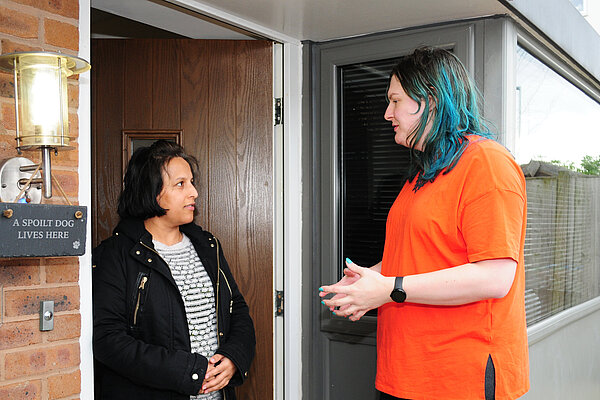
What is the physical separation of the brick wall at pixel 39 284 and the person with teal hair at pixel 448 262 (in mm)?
786

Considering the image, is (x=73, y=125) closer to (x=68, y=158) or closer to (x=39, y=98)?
(x=68, y=158)

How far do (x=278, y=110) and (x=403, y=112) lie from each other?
1104mm

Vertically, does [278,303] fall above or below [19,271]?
below

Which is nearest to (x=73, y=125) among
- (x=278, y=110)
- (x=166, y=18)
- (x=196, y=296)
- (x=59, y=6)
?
(x=59, y=6)

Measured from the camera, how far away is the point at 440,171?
165cm

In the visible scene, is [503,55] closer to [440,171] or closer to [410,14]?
[410,14]

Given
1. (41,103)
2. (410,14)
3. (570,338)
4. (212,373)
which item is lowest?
(570,338)

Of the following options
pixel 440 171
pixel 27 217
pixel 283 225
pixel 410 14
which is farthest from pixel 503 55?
pixel 27 217

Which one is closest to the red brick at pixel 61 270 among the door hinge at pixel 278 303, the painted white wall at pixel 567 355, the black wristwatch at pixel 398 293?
the black wristwatch at pixel 398 293

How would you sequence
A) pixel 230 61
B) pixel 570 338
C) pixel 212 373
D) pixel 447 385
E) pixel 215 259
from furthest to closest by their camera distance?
pixel 570 338 → pixel 230 61 → pixel 215 259 → pixel 212 373 → pixel 447 385

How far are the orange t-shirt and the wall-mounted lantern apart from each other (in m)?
0.98

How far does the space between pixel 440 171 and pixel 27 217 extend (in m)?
1.09

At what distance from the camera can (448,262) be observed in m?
1.62

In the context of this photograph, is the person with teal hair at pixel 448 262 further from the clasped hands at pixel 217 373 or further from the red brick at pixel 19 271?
the red brick at pixel 19 271
